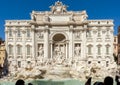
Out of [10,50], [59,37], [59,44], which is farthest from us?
[59,37]

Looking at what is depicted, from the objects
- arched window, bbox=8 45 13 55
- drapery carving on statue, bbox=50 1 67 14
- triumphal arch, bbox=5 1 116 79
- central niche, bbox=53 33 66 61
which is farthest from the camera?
drapery carving on statue, bbox=50 1 67 14

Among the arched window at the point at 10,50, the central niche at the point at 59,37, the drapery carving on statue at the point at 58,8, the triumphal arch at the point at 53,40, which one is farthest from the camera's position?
the drapery carving on statue at the point at 58,8

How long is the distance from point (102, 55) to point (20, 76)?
53.0 ft

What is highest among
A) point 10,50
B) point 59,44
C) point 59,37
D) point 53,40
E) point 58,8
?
point 58,8

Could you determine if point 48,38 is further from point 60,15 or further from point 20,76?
point 20,76

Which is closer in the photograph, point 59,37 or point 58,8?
point 59,37

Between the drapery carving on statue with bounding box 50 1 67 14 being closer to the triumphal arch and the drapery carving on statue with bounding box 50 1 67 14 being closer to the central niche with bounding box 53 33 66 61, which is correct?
the triumphal arch

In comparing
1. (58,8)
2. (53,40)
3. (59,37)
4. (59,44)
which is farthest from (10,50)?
(58,8)

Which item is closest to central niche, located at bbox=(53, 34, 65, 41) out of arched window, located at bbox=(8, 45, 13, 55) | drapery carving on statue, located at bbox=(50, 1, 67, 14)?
drapery carving on statue, located at bbox=(50, 1, 67, 14)

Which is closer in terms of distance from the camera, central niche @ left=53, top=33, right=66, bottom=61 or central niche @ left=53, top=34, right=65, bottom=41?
central niche @ left=53, top=33, right=66, bottom=61

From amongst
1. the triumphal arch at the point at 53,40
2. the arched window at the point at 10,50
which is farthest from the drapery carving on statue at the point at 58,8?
the arched window at the point at 10,50

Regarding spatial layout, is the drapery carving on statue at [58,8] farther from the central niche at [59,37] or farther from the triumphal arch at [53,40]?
the central niche at [59,37]

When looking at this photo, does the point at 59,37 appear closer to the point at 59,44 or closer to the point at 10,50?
the point at 59,44

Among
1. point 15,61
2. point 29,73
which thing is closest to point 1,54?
point 15,61
